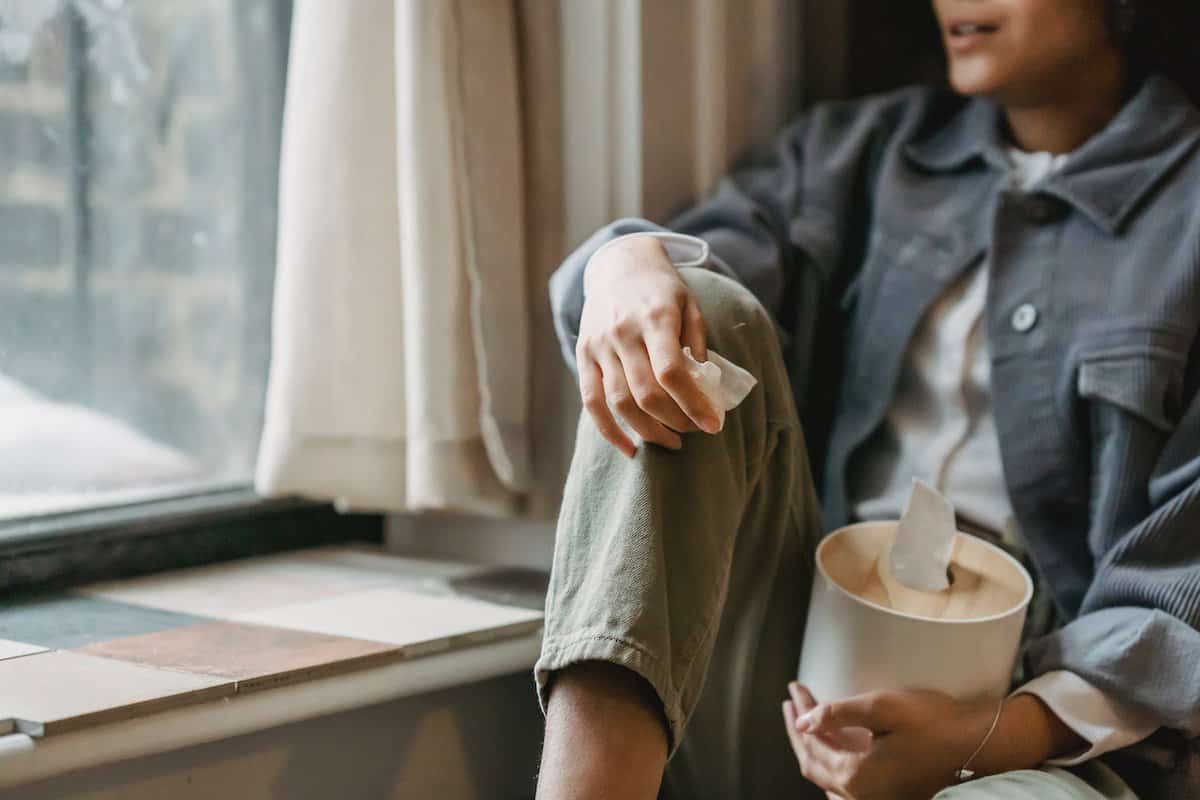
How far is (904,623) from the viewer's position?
2.68 ft

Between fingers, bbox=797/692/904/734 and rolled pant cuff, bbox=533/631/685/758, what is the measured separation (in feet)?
0.37

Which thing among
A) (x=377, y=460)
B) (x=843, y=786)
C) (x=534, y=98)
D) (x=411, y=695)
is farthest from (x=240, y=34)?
(x=843, y=786)

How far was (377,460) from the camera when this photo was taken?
1.14 metres

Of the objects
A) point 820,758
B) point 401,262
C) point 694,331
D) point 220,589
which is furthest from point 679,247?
point 220,589

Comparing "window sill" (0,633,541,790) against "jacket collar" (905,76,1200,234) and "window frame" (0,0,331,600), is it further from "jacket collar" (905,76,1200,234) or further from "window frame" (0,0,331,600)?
"jacket collar" (905,76,1200,234)

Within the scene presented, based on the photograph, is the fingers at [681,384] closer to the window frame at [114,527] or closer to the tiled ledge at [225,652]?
the tiled ledge at [225,652]

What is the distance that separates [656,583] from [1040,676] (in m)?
0.35

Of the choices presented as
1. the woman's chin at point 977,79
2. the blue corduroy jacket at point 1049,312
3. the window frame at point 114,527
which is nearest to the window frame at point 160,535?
the window frame at point 114,527

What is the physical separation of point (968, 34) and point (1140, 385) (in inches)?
14.0

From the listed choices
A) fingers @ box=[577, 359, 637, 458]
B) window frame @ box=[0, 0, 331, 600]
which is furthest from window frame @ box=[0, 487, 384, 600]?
fingers @ box=[577, 359, 637, 458]

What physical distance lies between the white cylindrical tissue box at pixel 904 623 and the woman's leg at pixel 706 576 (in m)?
0.04

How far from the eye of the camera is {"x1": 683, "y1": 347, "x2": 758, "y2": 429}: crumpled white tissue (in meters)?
0.77

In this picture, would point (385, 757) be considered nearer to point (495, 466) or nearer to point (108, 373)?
point (495, 466)

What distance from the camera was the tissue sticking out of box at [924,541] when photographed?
0.88 metres
